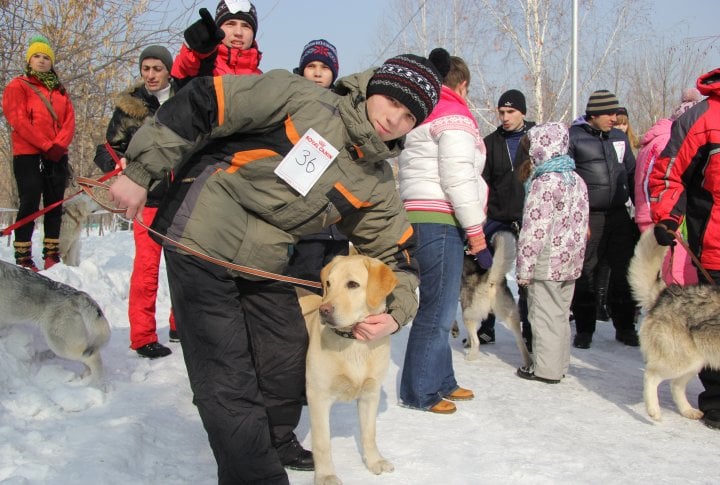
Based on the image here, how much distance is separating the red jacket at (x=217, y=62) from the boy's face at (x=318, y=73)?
1.28ft

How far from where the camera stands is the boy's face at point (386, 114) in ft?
8.23

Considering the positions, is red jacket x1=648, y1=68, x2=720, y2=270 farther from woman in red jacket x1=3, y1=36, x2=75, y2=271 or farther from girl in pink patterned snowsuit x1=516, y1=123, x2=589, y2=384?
woman in red jacket x1=3, y1=36, x2=75, y2=271

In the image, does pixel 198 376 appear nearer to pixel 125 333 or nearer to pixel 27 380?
pixel 27 380

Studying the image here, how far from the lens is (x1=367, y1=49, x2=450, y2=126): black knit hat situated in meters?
2.52

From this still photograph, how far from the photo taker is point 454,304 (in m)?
4.16

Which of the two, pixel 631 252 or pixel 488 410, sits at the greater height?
pixel 631 252

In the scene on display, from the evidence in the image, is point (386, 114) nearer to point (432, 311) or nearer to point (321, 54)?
point (432, 311)

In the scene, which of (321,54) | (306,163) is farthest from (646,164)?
(306,163)

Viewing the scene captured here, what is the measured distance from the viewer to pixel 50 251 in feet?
23.1

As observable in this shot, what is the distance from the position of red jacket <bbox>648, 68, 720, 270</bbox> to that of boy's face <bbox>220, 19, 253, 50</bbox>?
3.33 meters

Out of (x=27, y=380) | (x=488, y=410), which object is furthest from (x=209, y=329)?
(x=488, y=410)

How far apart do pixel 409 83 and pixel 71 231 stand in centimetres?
677

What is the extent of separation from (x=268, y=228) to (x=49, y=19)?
6389mm

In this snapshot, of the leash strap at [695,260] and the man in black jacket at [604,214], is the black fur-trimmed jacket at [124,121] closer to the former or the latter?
the leash strap at [695,260]
